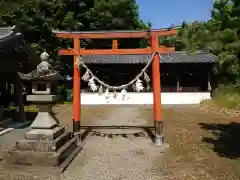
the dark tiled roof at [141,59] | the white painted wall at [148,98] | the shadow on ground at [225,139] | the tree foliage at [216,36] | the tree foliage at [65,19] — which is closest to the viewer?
the tree foliage at [216,36]

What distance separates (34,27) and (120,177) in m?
18.0

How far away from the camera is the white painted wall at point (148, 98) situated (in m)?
24.4

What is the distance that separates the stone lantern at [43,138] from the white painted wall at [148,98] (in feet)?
51.4

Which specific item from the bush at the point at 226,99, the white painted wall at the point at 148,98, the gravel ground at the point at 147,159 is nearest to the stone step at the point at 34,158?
the gravel ground at the point at 147,159

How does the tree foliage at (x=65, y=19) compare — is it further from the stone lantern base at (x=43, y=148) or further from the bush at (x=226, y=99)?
the stone lantern base at (x=43, y=148)

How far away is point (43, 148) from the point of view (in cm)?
743

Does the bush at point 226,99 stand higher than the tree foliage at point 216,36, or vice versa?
the tree foliage at point 216,36

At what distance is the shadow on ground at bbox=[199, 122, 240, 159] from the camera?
28.1 feet

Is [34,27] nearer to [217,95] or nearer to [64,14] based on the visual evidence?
[64,14]

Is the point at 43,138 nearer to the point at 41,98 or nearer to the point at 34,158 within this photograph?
the point at 34,158

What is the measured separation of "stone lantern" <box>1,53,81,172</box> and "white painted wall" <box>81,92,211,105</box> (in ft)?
51.4

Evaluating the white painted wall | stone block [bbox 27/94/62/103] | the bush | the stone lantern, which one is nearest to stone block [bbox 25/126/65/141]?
the stone lantern

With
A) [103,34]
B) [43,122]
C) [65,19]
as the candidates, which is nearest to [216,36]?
[43,122]

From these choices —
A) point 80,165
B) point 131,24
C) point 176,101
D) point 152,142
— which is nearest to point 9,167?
point 80,165
